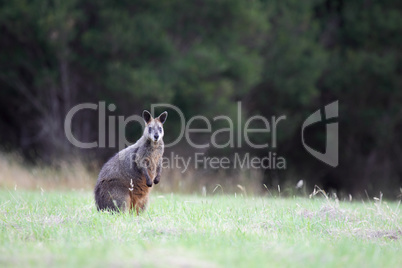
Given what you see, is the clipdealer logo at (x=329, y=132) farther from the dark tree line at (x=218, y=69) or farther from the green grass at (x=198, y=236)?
the green grass at (x=198, y=236)

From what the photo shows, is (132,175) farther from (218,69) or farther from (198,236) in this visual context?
(218,69)

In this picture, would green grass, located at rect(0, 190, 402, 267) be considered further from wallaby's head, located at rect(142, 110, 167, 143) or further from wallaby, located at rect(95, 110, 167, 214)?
wallaby's head, located at rect(142, 110, 167, 143)

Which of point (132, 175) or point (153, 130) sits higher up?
point (153, 130)

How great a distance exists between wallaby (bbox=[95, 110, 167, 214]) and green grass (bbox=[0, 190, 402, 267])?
11.9 inches

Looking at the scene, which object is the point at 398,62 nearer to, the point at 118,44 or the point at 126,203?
the point at 118,44

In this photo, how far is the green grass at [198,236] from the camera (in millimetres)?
4676

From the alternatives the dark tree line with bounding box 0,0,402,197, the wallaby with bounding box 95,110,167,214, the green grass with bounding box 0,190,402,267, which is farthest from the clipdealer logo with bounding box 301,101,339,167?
the wallaby with bounding box 95,110,167,214

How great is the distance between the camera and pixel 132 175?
316 inches

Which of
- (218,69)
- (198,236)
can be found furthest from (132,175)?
(218,69)

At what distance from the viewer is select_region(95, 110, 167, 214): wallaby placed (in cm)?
775

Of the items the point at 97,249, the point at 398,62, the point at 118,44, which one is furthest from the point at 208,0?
the point at 97,249

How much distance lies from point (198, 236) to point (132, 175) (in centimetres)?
253

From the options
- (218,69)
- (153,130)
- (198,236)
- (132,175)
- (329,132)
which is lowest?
(329,132)

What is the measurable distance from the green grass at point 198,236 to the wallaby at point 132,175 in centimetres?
30
